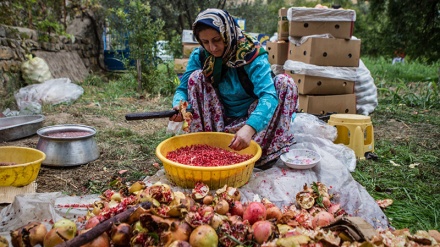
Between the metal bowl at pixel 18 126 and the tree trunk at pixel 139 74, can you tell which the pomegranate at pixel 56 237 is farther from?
the tree trunk at pixel 139 74

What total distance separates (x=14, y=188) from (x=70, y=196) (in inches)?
12.8

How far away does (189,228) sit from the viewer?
4.96ft

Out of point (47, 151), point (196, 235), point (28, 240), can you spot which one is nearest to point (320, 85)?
point (47, 151)

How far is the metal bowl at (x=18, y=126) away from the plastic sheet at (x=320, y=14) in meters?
3.17

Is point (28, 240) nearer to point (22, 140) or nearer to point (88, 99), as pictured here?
point (22, 140)

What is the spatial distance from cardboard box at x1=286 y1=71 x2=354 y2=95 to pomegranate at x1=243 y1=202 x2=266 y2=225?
2.91 meters

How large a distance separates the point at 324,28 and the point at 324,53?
33cm

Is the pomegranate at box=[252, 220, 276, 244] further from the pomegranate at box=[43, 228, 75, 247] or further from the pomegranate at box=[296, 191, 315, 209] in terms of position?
the pomegranate at box=[43, 228, 75, 247]

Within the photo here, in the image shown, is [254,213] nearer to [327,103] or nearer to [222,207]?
[222,207]

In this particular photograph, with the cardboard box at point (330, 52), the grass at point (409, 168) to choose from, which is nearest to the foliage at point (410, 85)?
the grass at point (409, 168)

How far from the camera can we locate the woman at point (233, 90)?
2277 mm

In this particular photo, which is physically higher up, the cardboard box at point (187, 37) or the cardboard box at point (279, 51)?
the cardboard box at point (187, 37)

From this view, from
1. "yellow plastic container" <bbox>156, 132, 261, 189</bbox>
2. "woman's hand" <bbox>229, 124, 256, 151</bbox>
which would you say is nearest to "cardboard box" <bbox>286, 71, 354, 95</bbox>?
"yellow plastic container" <bbox>156, 132, 261, 189</bbox>

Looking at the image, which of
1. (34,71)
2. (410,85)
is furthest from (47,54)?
(410,85)
